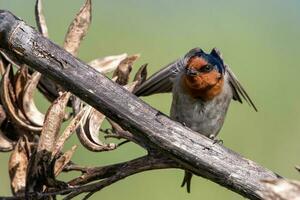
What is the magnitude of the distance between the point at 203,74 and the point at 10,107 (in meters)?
1.00

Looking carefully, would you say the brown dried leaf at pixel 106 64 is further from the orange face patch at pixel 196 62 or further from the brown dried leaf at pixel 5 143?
the orange face patch at pixel 196 62

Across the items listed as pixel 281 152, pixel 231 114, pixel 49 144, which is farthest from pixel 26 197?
pixel 231 114

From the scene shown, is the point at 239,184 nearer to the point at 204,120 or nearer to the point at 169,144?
the point at 169,144

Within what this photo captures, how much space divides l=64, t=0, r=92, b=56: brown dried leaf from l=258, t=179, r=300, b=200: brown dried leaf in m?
0.91

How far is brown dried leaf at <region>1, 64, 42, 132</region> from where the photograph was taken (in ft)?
6.77

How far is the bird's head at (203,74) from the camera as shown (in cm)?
284

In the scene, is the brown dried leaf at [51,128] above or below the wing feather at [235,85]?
below

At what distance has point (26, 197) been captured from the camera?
189 cm

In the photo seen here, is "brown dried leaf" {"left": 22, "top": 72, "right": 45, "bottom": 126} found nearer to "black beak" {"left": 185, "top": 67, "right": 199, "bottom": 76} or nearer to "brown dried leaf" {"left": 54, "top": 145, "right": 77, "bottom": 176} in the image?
"brown dried leaf" {"left": 54, "top": 145, "right": 77, "bottom": 176}

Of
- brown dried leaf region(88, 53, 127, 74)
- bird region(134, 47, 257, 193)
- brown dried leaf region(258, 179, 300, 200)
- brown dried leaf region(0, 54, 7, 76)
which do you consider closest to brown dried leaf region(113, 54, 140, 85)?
brown dried leaf region(88, 53, 127, 74)

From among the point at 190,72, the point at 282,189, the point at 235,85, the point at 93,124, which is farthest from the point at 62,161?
the point at 235,85

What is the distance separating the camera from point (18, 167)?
195cm

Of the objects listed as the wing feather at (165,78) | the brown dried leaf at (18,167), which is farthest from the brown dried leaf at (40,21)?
the wing feather at (165,78)

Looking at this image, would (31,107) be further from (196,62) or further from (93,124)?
(196,62)
